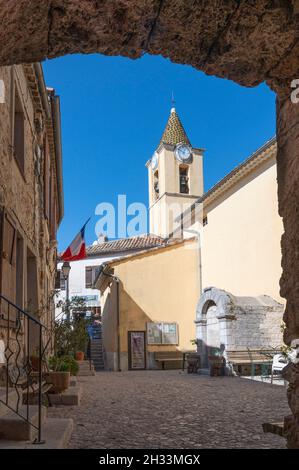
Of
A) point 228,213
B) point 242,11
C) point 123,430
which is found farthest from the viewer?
point 228,213

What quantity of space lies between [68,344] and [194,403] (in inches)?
131

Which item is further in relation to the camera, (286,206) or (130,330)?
(130,330)

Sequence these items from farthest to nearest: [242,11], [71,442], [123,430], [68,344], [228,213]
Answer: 1. [228,213]
2. [68,344]
3. [123,430]
4. [71,442]
5. [242,11]

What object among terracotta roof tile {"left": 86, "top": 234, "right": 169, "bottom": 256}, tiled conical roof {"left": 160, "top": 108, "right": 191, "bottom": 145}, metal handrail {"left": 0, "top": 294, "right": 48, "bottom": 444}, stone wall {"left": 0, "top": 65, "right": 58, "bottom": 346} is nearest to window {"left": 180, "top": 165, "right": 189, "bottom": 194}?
tiled conical roof {"left": 160, "top": 108, "right": 191, "bottom": 145}

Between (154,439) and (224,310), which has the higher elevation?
(224,310)

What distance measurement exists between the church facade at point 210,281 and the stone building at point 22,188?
18.5 ft

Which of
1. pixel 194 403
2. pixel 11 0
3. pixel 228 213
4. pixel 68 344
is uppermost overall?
pixel 228 213

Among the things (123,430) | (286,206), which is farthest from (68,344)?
(286,206)

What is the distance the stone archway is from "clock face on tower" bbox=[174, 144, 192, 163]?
2827 cm

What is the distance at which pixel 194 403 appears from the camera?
8.13 metres

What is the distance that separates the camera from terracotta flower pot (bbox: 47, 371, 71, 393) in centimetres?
762

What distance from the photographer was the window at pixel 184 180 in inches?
1253

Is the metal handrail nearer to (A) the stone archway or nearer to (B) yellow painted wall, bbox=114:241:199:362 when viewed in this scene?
(A) the stone archway

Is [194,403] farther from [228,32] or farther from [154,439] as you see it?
[228,32]
